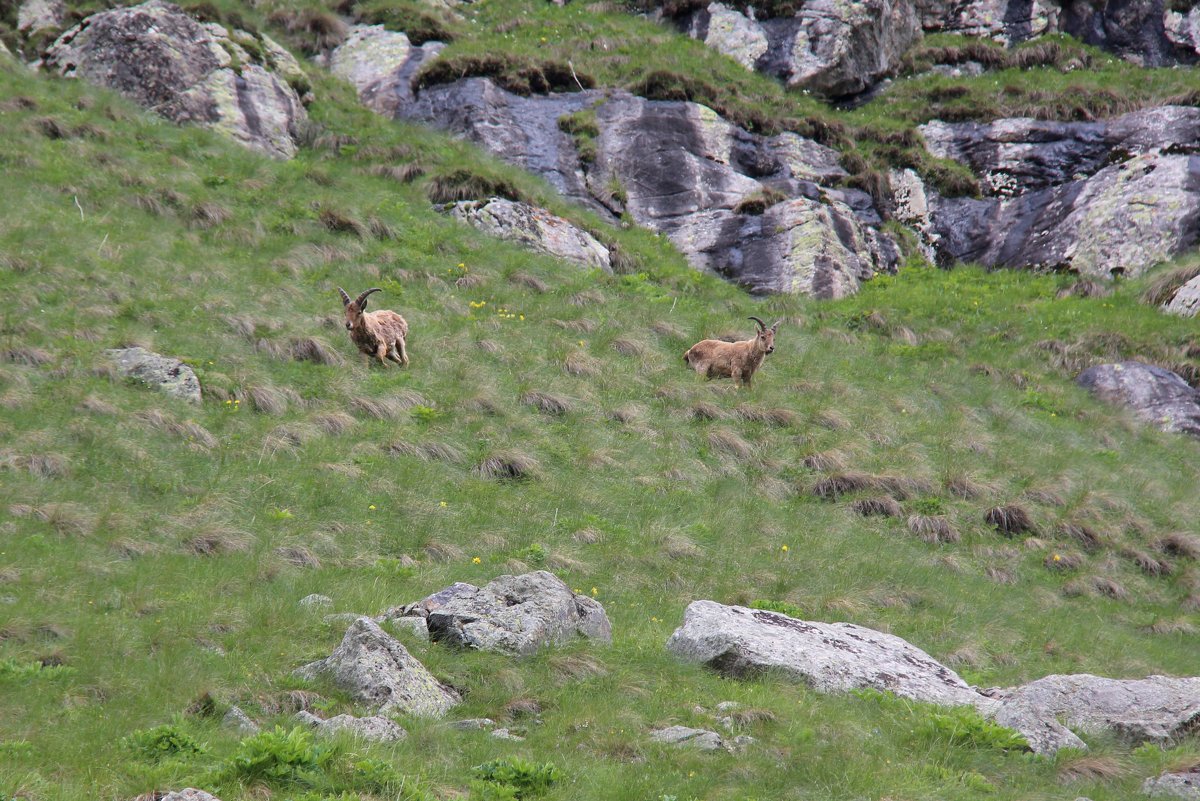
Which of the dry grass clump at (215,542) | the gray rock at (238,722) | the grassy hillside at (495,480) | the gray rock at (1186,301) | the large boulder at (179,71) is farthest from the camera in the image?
the large boulder at (179,71)

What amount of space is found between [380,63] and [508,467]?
2105 cm

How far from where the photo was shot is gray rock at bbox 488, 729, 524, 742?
6.96 meters

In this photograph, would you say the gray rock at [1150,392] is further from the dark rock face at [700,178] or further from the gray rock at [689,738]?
the gray rock at [689,738]

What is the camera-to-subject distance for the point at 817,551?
13.2 meters

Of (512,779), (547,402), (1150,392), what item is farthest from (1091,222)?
(512,779)

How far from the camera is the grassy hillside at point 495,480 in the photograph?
678cm

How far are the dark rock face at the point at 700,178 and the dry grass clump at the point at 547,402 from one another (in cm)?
1073

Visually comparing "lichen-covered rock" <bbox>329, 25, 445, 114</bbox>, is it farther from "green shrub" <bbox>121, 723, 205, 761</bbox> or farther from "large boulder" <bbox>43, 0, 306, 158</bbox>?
"green shrub" <bbox>121, 723, 205, 761</bbox>

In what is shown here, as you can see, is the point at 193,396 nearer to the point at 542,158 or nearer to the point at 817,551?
the point at 817,551

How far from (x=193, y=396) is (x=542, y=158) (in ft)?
52.9

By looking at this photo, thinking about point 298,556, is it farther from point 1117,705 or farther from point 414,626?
point 1117,705

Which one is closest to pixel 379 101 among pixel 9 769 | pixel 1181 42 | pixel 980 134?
pixel 980 134

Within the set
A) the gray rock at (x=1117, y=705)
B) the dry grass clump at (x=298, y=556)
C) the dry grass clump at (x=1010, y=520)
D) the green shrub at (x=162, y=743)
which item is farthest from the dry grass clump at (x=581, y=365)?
the green shrub at (x=162, y=743)

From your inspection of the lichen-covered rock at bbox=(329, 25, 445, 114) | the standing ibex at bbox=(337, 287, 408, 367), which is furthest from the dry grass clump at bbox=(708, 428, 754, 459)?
the lichen-covered rock at bbox=(329, 25, 445, 114)
